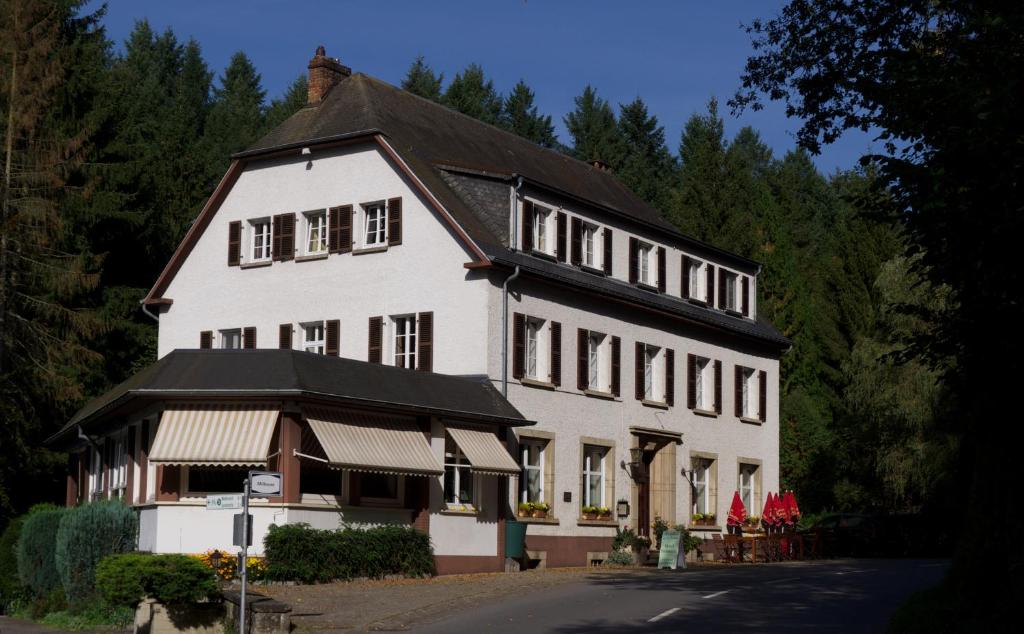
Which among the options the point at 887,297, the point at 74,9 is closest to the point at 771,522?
the point at 887,297

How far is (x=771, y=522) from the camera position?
39.1m

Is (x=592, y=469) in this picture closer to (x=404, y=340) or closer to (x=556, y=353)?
(x=556, y=353)

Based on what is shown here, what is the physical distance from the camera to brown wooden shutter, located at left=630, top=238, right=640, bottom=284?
39125 mm

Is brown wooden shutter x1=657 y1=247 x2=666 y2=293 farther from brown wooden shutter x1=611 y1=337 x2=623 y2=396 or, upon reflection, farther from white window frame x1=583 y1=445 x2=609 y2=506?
white window frame x1=583 y1=445 x2=609 y2=506

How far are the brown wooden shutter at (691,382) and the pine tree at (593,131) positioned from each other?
3819 cm

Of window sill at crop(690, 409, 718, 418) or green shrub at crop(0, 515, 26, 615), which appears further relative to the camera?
window sill at crop(690, 409, 718, 418)

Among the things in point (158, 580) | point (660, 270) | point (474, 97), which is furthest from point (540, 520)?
point (474, 97)

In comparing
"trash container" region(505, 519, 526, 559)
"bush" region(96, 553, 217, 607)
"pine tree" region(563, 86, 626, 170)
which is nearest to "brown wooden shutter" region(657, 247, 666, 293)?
"trash container" region(505, 519, 526, 559)

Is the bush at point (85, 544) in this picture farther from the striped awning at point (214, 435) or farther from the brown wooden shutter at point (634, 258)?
the brown wooden shutter at point (634, 258)

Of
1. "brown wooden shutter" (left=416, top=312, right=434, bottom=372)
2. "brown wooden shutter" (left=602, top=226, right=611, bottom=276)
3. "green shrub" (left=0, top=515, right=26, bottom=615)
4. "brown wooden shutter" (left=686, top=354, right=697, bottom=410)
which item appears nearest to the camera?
"green shrub" (left=0, top=515, right=26, bottom=615)

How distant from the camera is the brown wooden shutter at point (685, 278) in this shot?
4144 cm

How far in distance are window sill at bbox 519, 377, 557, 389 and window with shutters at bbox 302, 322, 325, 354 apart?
17.8ft

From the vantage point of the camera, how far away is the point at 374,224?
1390 inches

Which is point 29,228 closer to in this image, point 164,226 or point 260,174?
point 260,174
